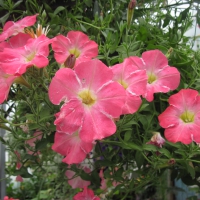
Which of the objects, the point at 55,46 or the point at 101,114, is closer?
the point at 101,114

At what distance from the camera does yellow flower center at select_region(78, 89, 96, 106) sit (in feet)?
1.48

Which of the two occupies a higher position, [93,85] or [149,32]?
[149,32]

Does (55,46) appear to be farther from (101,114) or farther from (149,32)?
(149,32)

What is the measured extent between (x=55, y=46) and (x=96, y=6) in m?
0.34

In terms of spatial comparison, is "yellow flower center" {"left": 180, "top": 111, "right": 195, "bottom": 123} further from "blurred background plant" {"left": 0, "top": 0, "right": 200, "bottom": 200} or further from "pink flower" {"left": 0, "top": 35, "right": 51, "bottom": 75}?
"pink flower" {"left": 0, "top": 35, "right": 51, "bottom": 75}

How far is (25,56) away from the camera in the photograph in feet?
1.68

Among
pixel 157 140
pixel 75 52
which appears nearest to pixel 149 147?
pixel 157 140

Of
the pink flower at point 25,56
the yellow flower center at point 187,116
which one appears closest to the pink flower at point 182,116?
the yellow flower center at point 187,116

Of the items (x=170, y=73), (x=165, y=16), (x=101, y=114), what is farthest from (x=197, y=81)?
(x=101, y=114)

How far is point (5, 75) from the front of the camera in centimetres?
50

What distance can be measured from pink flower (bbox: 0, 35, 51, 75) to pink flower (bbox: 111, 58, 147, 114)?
0.12 meters

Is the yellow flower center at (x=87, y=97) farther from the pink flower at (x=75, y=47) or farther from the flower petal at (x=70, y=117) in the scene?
the pink flower at (x=75, y=47)

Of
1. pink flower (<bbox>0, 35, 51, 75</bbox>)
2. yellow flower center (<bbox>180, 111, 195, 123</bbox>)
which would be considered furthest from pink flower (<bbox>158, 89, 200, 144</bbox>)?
pink flower (<bbox>0, 35, 51, 75</bbox>)

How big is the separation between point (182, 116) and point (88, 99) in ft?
0.81
